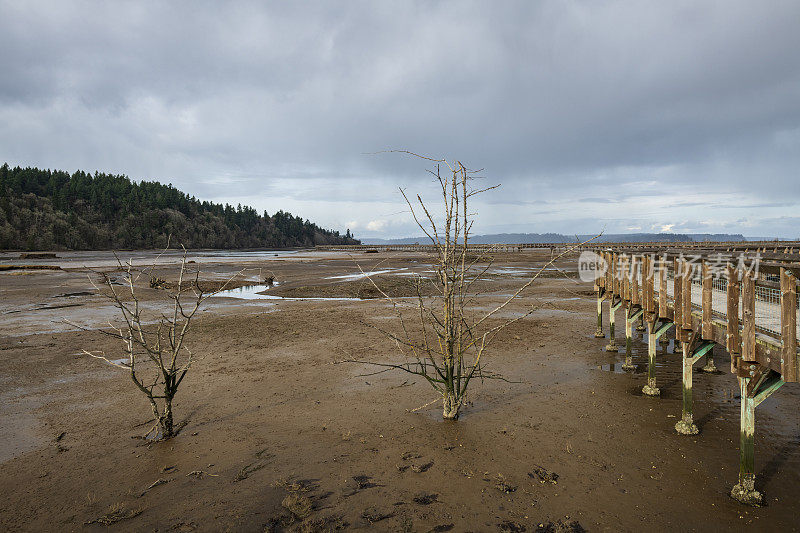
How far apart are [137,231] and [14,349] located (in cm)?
11783

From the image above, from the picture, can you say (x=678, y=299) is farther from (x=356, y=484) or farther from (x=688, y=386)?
(x=356, y=484)

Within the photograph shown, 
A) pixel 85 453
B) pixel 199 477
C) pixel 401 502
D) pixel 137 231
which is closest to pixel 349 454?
pixel 401 502

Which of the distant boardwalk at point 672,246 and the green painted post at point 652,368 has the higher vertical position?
the distant boardwalk at point 672,246

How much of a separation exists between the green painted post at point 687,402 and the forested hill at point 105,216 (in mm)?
87553

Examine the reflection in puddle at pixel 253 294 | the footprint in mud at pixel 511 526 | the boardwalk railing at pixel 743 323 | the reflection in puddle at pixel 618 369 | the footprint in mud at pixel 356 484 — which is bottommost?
the reflection in puddle at pixel 618 369

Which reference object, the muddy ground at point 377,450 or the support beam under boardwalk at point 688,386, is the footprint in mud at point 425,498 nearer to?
the muddy ground at point 377,450

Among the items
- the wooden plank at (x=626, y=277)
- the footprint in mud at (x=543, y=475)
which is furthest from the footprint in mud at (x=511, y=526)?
the wooden plank at (x=626, y=277)

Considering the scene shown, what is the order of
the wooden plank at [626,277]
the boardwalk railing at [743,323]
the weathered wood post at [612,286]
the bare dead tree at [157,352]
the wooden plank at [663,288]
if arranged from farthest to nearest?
the weathered wood post at [612,286] → the wooden plank at [626,277] → the wooden plank at [663,288] → the bare dead tree at [157,352] → the boardwalk railing at [743,323]

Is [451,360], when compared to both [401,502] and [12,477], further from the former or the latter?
[12,477]

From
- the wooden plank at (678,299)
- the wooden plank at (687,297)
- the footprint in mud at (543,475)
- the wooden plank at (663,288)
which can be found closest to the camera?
the footprint in mud at (543,475)

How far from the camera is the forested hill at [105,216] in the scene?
90.7 meters

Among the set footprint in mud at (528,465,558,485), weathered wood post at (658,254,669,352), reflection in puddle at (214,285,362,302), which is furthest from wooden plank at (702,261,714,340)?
reflection in puddle at (214,285,362,302)

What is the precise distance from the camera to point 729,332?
5184mm

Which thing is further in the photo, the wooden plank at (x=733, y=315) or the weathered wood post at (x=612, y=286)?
the weathered wood post at (x=612, y=286)
